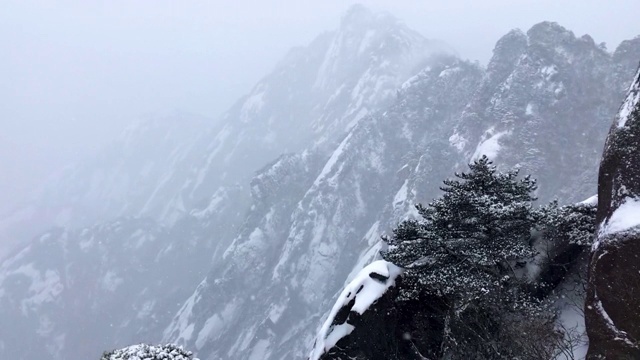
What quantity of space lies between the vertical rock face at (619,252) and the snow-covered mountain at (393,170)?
7198cm

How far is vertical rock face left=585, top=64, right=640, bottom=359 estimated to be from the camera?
12523 millimetres

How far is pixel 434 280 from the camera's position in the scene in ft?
60.5

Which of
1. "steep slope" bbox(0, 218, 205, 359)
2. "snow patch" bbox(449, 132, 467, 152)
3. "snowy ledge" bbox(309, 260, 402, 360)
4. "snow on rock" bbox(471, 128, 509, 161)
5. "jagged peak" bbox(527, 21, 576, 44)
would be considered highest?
"steep slope" bbox(0, 218, 205, 359)

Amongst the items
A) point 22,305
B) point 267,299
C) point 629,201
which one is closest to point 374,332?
point 629,201

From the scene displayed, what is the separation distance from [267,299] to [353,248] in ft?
101

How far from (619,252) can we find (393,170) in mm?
111676

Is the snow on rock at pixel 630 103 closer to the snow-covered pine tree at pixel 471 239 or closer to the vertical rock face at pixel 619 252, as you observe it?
the vertical rock face at pixel 619 252

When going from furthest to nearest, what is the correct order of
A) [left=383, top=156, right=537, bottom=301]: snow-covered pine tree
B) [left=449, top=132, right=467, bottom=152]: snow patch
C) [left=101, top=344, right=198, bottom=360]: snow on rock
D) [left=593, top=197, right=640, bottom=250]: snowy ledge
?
[left=449, top=132, right=467, bottom=152]: snow patch < [left=383, top=156, right=537, bottom=301]: snow-covered pine tree < [left=101, top=344, right=198, bottom=360]: snow on rock < [left=593, top=197, right=640, bottom=250]: snowy ledge

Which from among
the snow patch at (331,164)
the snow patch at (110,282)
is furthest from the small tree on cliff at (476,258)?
the snow patch at (110,282)

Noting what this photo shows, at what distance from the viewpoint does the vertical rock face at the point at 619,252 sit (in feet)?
41.1

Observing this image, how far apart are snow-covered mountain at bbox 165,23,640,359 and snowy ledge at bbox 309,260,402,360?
234 feet

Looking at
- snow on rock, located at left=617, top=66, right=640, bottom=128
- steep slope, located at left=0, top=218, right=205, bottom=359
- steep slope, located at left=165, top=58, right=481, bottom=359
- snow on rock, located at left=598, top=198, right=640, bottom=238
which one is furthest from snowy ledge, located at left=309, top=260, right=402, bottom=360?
steep slope, located at left=0, top=218, right=205, bottom=359

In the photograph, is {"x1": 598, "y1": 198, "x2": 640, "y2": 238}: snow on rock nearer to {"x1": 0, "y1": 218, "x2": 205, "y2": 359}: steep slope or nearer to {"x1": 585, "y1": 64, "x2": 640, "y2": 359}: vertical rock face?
{"x1": 585, "y1": 64, "x2": 640, "y2": 359}: vertical rock face

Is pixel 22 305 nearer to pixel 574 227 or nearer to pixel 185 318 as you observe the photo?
pixel 185 318
